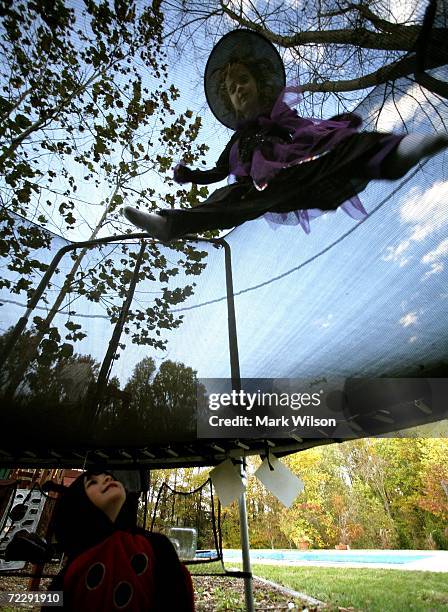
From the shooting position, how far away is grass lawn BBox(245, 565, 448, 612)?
4.45 metres

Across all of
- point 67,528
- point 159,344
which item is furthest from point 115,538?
point 159,344

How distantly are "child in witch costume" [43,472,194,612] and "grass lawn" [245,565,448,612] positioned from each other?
4961 millimetres

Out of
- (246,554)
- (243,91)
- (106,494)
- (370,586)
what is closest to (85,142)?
(243,91)

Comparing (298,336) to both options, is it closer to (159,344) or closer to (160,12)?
(159,344)

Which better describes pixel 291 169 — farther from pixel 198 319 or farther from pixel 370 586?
pixel 370 586

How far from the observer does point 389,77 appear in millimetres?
842

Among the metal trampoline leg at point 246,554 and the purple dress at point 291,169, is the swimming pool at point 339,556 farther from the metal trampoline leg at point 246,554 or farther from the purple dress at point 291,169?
the purple dress at point 291,169

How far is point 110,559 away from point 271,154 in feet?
4.05

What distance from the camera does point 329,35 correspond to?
3.42 ft

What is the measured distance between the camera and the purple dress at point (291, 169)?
803 mm

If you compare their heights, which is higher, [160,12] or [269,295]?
[160,12]

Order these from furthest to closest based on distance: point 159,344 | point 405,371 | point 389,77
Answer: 1. point 159,344
2. point 405,371
3. point 389,77

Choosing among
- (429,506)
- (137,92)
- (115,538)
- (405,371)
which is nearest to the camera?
(115,538)

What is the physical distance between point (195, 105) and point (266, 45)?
0.38 meters
